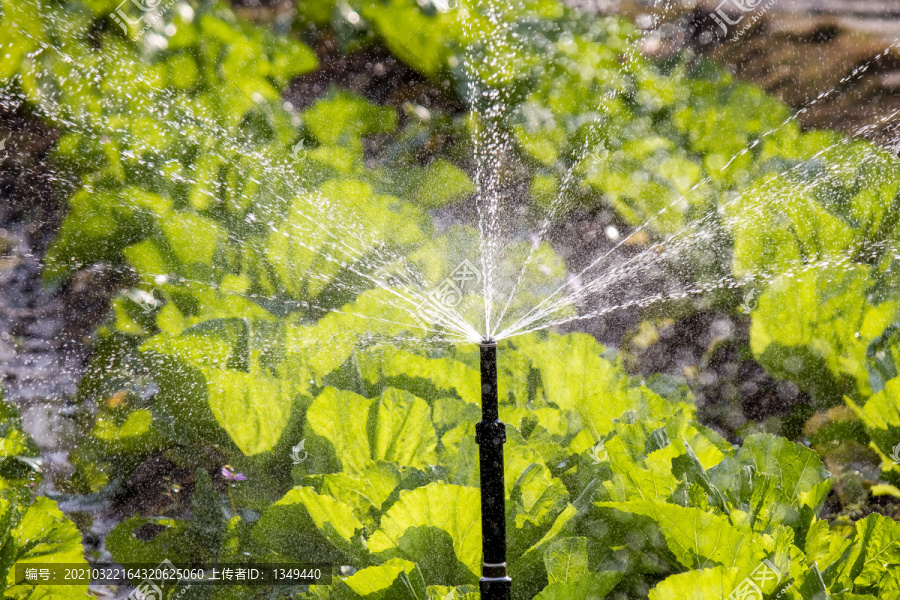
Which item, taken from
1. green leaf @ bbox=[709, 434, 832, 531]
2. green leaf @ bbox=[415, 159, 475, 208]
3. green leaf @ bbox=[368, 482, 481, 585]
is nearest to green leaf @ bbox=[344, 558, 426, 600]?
green leaf @ bbox=[368, 482, 481, 585]

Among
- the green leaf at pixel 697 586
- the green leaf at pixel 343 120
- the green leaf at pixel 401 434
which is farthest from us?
the green leaf at pixel 343 120

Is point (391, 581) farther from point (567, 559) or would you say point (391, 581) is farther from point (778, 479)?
point (778, 479)

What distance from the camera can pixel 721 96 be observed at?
871 mm

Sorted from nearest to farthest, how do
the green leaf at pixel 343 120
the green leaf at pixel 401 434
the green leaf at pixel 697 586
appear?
1. the green leaf at pixel 697 586
2. the green leaf at pixel 401 434
3. the green leaf at pixel 343 120

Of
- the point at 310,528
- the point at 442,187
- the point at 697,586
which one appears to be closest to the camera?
the point at 697,586

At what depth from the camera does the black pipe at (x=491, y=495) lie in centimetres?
28

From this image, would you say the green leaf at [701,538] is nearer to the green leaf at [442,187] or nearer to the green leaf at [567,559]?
the green leaf at [567,559]

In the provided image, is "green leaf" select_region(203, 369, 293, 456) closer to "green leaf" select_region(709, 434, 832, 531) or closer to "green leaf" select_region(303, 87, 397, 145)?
"green leaf" select_region(709, 434, 832, 531)

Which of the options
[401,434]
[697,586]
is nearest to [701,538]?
[697,586]

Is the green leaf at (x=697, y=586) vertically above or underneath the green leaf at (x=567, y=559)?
underneath

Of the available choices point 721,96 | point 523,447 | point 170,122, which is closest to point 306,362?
point 523,447

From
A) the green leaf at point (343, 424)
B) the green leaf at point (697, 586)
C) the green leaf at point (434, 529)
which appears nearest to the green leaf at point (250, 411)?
the green leaf at point (343, 424)

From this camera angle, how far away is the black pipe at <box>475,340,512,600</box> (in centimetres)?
28

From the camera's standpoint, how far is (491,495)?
295mm
